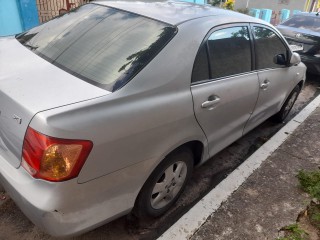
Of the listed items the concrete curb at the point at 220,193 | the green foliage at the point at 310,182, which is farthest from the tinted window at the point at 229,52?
the green foliage at the point at 310,182

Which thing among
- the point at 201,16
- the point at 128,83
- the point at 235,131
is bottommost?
the point at 235,131

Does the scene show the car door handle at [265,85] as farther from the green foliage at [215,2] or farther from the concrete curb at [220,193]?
the green foliage at [215,2]

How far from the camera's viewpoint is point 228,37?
9.14 ft

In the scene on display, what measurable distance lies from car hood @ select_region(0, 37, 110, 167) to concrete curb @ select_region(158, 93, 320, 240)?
1.29 meters

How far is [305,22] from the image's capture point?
7.30 metres

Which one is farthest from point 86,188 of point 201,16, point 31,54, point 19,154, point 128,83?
point 201,16

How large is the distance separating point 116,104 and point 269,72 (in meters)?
2.21

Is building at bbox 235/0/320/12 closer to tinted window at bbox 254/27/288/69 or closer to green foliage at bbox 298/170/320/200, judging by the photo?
tinted window at bbox 254/27/288/69

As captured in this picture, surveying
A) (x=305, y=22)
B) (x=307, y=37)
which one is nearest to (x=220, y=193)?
(x=307, y=37)

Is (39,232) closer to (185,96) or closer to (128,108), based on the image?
(128,108)

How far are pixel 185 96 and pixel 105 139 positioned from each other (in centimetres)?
76

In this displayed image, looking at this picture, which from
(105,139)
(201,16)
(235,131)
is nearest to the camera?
(105,139)

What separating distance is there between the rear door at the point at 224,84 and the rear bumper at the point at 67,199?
81cm

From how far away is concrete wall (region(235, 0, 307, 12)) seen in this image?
69.7 feet
